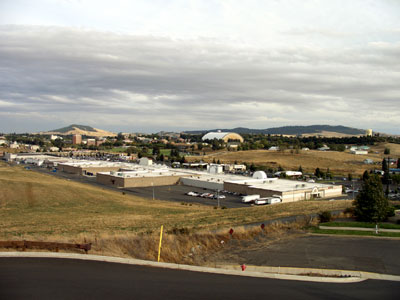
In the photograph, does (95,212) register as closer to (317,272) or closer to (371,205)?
(371,205)

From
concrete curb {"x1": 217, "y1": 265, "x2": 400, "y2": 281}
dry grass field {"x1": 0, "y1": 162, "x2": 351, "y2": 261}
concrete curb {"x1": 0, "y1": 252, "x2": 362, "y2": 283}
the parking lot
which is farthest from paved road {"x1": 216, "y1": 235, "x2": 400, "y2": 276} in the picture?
the parking lot

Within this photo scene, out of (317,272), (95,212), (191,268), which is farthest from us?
(95,212)

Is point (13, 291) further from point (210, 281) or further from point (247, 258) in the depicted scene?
point (247, 258)

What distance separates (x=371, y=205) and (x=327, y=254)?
7158mm

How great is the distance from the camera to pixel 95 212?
25.4 metres

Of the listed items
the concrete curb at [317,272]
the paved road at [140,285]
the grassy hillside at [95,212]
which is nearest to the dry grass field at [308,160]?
the grassy hillside at [95,212]

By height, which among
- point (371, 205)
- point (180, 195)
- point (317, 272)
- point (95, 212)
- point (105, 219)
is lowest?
point (180, 195)

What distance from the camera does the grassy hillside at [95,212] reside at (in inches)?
706

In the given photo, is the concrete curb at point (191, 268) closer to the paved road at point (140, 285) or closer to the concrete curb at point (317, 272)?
the concrete curb at point (317, 272)

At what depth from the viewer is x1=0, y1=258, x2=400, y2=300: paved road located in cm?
767

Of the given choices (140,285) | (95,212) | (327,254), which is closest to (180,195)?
(95,212)

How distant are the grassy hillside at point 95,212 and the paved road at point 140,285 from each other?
6.33 metres

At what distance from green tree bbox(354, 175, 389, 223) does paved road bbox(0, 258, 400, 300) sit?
363 inches

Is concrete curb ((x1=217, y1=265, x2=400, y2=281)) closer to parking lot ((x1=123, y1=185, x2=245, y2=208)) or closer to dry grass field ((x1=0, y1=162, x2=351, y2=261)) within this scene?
dry grass field ((x1=0, y1=162, x2=351, y2=261))
